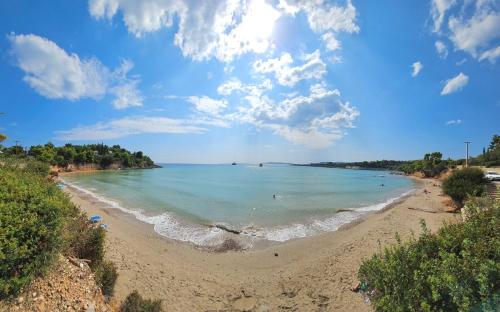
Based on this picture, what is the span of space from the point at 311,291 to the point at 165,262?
19.6ft

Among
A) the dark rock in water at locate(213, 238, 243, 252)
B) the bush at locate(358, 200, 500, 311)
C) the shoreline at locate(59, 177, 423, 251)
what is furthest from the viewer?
the shoreline at locate(59, 177, 423, 251)

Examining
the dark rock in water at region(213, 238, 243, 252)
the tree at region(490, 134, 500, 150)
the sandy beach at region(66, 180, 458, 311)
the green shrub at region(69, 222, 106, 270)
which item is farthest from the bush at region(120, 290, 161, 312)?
the tree at region(490, 134, 500, 150)

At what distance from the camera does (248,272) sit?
9.65 m

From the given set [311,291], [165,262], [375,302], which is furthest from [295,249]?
[375,302]

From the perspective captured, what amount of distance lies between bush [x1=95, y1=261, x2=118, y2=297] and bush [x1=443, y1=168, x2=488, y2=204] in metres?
25.8

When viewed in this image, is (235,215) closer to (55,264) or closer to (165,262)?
(165,262)

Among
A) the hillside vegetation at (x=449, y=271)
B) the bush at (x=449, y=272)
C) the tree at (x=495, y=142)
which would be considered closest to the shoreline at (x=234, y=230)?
the hillside vegetation at (x=449, y=271)

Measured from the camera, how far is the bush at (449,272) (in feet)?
9.50

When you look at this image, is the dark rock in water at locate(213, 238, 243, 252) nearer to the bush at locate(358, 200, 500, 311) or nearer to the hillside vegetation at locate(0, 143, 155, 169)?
the bush at locate(358, 200, 500, 311)

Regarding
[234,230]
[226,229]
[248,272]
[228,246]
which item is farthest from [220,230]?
[248,272]

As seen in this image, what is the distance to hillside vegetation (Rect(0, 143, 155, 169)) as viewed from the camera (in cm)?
7541

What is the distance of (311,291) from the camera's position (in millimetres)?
7902

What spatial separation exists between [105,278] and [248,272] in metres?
5.25

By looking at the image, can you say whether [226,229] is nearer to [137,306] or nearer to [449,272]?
[137,306]
